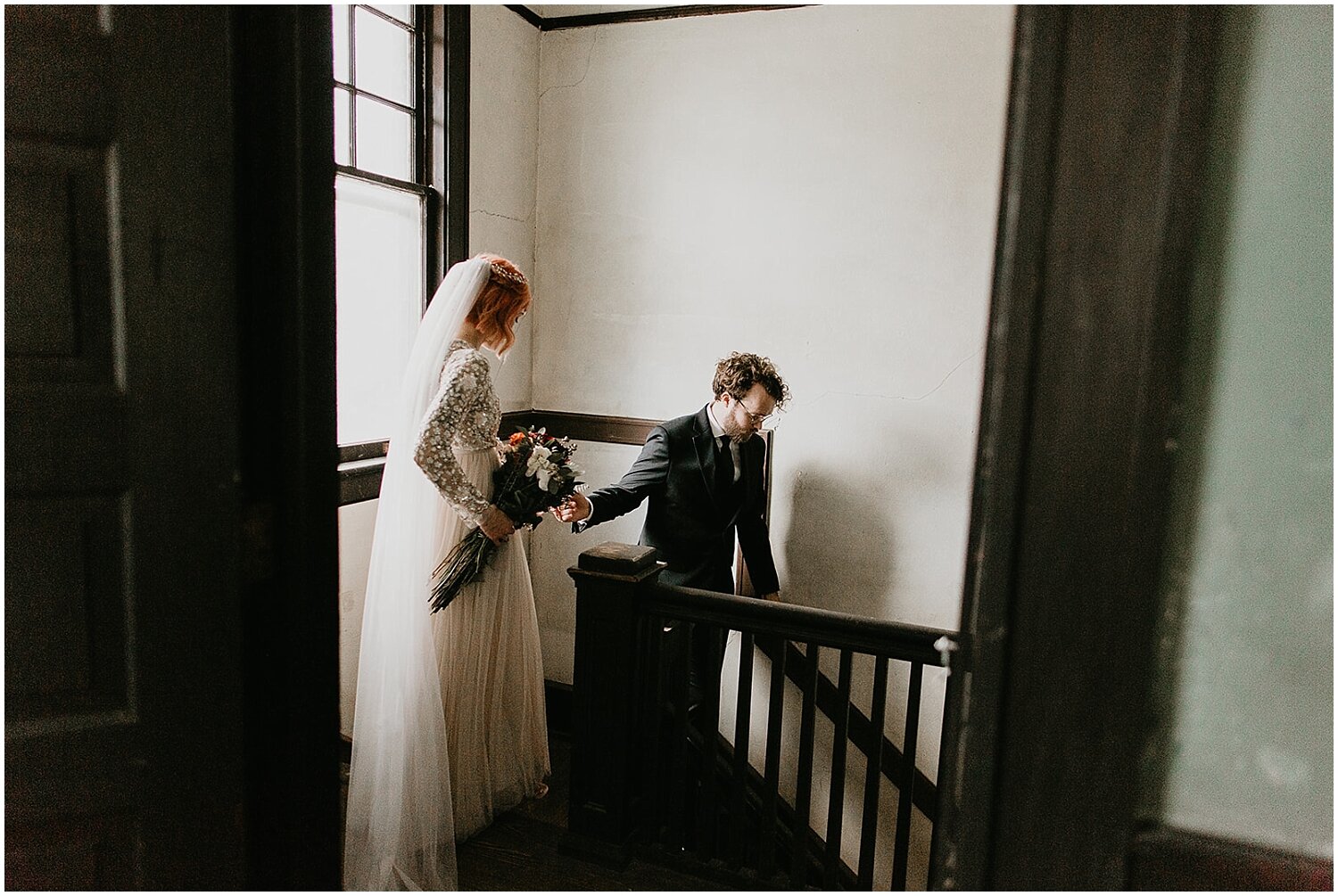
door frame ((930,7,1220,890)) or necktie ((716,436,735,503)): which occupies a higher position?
door frame ((930,7,1220,890))

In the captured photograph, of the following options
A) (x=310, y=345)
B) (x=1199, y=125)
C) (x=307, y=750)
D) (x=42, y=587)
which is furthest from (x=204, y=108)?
(x=1199, y=125)

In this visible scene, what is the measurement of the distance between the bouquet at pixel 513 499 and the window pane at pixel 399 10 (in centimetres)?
176

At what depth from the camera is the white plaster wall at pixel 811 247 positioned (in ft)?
10.9

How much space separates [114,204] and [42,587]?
0.47m

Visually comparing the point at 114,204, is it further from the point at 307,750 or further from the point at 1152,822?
the point at 1152,822

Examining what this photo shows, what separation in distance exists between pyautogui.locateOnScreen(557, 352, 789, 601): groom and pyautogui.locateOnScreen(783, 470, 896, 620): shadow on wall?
1.73 feet

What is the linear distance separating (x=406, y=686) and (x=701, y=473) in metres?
1.33

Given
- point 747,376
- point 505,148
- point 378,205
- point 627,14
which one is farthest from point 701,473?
point 627,14

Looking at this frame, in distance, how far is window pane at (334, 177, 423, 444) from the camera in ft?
10.1

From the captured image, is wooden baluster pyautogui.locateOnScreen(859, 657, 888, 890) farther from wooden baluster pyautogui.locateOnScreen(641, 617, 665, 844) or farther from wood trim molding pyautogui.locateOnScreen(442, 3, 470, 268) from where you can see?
wood trim molding pyautogui.locateOnScreen(442, 3, 470, 268)

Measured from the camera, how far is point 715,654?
85.4 inches

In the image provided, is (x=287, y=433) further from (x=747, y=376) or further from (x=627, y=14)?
(x=627, y=14)

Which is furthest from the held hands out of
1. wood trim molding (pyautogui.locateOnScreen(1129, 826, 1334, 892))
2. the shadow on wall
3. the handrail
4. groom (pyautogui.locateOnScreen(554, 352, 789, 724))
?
wood trim molding (pyautogui.locateOnScreen(1129, 826, 1334, 892))

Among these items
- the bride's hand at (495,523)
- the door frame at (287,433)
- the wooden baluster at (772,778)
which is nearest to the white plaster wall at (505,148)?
the bride's hand at (495,523)
